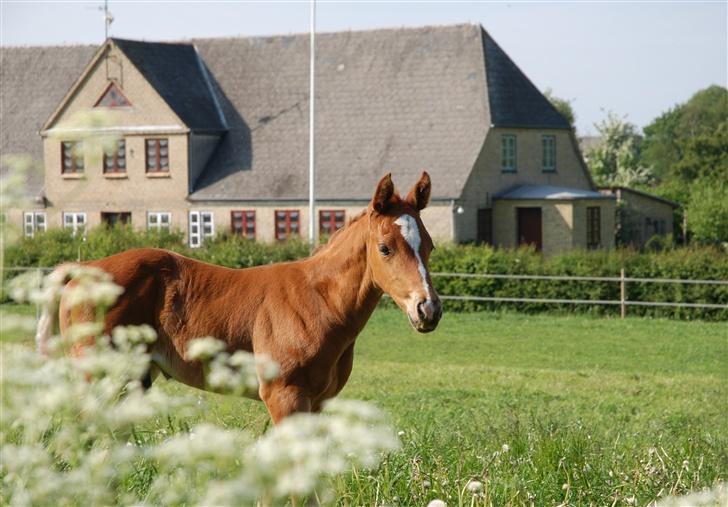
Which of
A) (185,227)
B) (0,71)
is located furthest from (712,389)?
(0,71)

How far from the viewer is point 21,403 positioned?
306 centimetres

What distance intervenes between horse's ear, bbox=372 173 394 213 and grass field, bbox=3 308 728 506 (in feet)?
4.59

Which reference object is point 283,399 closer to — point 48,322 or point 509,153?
point 48,322

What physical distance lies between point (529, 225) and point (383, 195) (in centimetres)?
4273

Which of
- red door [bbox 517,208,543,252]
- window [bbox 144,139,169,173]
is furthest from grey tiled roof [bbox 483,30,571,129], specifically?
window [bbox 144,139,169,173]

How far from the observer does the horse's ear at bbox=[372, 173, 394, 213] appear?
7109mm

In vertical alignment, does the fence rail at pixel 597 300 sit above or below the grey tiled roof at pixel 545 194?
below

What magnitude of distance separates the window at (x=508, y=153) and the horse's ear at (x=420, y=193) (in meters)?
42.6

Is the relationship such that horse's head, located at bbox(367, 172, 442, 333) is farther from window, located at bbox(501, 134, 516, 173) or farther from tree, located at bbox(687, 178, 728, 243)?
tree, located at bbox(687, 178, 728, 243)

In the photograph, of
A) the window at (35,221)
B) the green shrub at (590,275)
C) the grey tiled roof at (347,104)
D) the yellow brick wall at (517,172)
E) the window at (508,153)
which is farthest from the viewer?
the window at (35,221)

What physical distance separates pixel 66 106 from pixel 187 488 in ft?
162

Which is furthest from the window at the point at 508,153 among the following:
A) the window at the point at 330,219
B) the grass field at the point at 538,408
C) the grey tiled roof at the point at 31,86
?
the grey tiled roof at the point at 31,86

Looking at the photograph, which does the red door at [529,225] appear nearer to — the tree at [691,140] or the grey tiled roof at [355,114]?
the grey tiled roof at [355,114]

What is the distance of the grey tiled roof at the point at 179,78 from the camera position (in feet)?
166
